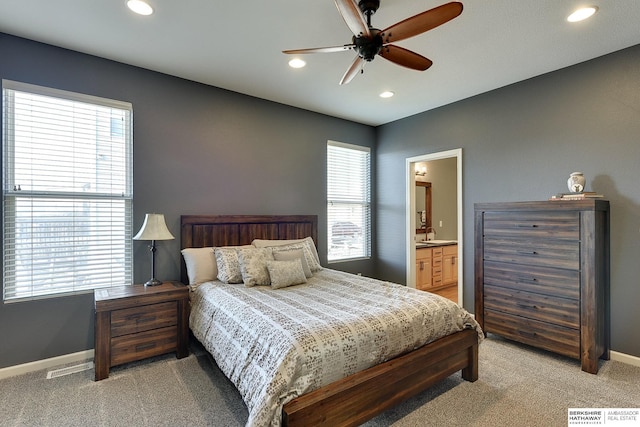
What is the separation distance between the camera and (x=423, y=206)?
612 centimetres

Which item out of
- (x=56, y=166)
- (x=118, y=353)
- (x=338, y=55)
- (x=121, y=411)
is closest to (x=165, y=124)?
(x=56, y=166)

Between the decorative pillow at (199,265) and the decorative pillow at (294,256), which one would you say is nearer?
the decorative pillow at (199,265)

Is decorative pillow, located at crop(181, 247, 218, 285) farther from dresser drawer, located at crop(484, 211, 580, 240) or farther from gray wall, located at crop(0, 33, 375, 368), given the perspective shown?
dresser drawer, located at crop(484, 211, 580, 240)

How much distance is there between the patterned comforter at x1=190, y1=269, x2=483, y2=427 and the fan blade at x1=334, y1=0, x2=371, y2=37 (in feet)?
5.97

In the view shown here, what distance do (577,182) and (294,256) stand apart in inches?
112

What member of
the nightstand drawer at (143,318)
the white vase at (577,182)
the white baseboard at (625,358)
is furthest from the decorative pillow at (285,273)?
the white baseboard at (625,358)

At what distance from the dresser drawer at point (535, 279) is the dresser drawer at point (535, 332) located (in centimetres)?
31

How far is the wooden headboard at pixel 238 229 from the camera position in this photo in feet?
11.3

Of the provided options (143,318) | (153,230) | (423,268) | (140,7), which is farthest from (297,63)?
(423,268)

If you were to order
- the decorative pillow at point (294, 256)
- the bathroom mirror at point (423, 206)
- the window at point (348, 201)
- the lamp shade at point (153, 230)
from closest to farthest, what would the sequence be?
1. the lamp shade at point (153, 230)
2. the decorative pillow at point (294, 256)
3. the window at point (348, 201)
4. the bathroom mirror at point (423, 206)

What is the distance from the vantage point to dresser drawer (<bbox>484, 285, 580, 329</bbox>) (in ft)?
9.02

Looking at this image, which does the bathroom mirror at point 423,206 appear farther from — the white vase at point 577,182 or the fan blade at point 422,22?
the fan blade at point 422,22

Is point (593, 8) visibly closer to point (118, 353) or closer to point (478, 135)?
point (478, 135)

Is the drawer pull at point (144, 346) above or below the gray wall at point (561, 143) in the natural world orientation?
below
